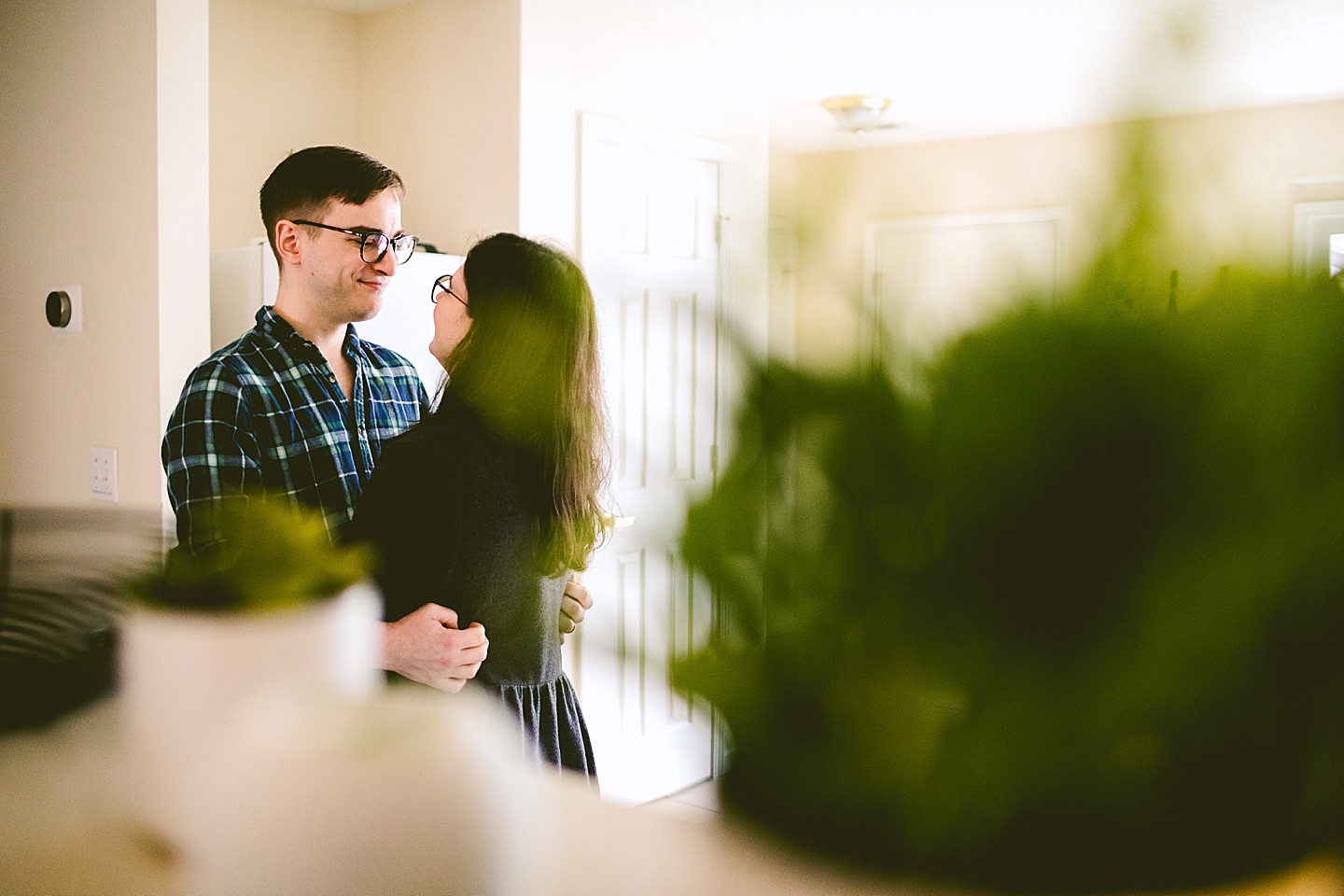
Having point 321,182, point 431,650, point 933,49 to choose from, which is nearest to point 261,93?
point 321,182

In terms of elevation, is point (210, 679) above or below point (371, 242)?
below

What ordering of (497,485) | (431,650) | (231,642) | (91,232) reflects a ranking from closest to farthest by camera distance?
(231,642) → (431,650) → (497,485) → (91,232)

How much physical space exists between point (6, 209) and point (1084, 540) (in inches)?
122

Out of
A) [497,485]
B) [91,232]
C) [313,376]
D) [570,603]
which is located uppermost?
[91,232]

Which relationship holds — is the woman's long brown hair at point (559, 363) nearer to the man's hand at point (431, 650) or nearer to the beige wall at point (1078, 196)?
the man's hand at point (431, 650)

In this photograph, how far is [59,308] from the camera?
2.52m

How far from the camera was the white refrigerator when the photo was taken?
2.44 metres

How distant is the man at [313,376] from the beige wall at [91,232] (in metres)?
0.50

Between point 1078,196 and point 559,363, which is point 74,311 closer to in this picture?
point 559,363

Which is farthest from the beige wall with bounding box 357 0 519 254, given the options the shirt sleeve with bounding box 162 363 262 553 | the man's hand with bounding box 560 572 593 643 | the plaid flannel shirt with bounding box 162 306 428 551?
the man's hand with bounding box 560 572 593 643

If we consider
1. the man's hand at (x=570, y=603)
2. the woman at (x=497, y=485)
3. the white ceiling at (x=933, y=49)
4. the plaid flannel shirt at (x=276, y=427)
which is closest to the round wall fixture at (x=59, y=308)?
the plaid flannel shirt at (x=276, y=427)

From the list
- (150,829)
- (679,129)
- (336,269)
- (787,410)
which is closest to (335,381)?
(336,269)

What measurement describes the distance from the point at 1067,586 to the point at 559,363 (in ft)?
3.19

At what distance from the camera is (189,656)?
0.38 meters
